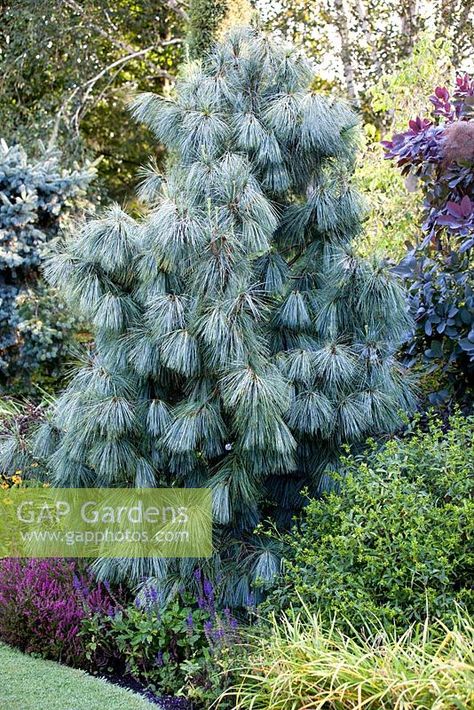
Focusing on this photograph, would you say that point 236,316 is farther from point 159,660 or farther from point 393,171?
point 393,171

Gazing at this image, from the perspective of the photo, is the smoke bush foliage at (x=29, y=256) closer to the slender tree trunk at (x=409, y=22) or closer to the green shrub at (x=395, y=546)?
the green shrub at (x=395, y=546)

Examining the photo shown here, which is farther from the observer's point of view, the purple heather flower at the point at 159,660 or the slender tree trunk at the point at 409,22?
A: the slender tree trunk at the point at 409,22

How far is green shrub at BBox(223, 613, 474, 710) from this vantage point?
2439 mm

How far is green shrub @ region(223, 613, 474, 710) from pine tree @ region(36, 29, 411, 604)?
0.65 meters

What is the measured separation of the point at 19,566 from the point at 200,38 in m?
5.78

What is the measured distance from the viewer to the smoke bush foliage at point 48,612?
3629 mm

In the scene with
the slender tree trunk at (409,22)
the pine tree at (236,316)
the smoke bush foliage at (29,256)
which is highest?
the pine tree at (236,316)

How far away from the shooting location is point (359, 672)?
2.62 metres

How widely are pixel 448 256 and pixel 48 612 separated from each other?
3.30 meters

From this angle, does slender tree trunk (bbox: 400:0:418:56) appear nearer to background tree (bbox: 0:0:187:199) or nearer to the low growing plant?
background tree (bbox: 0:0:187:199)

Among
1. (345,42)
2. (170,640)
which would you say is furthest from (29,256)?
(345,42)

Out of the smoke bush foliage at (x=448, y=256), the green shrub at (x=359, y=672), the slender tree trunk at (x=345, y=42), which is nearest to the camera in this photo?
the green shrub at (x=359, y=672)

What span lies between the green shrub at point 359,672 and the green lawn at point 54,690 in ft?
1.70

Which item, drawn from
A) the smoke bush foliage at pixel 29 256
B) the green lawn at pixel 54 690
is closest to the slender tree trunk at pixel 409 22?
the smoke bush foliage at pixel 29 256
